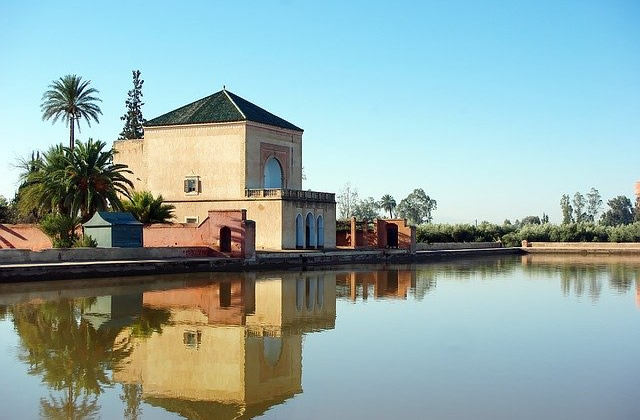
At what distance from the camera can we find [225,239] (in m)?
30.1

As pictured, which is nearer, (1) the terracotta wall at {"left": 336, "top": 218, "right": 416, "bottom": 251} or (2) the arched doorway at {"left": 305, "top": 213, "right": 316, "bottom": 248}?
(2) the arched doorway at {"left": 305, "top": 213, "right": 316, "bottom": 248}

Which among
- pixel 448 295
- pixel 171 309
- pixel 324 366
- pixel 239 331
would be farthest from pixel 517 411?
pixel 448 295

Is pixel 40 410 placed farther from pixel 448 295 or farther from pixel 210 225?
pixel 210 225

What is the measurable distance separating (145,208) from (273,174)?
7719mm

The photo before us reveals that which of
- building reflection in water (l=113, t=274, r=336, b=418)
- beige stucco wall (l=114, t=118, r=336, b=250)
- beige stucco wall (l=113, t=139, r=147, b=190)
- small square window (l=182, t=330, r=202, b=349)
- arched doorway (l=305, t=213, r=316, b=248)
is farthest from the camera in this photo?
beige stucco wall (l=113, t=139, r=147, b=190)

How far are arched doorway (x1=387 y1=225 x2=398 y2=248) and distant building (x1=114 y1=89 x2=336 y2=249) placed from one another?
17.9ft

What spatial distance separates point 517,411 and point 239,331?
20.1ft

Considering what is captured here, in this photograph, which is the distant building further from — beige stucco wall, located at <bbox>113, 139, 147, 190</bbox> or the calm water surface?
the calm water surface

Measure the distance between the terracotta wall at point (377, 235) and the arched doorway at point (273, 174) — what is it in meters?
6.01

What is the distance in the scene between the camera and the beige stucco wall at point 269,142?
36344mm

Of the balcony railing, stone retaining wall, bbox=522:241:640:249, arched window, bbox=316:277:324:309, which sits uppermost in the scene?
the balcony railing

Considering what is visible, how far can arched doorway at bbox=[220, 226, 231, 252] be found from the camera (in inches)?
1180

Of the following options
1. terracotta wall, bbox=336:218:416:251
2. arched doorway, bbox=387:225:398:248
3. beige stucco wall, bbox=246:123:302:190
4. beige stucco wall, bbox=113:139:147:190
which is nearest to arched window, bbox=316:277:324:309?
beige stucco wall, bbox=246:123:302:190

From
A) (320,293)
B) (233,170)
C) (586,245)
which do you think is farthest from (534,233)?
(320,293)
